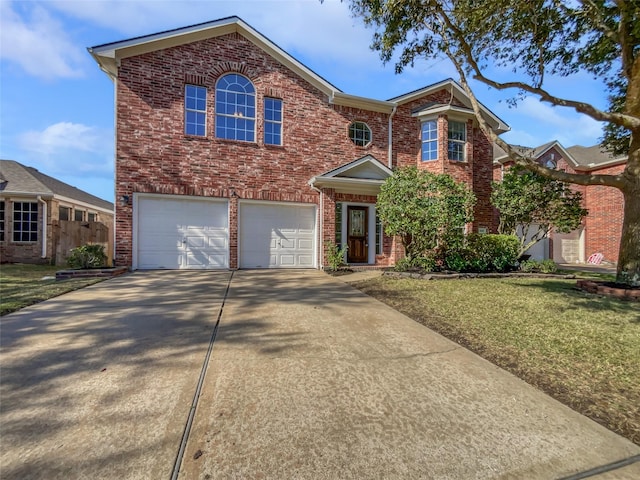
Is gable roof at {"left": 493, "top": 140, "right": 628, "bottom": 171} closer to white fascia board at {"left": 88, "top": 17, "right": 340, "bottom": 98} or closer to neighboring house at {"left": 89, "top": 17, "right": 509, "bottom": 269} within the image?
neighboring house at {"left": 89, "top": 17, "right": 509, "bottom": 269}

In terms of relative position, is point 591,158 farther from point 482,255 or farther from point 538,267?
point 482,255

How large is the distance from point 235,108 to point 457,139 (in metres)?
8.75

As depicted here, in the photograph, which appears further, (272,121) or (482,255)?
(272,121)

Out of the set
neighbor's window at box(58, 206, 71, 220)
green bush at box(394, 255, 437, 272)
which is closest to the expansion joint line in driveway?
green bush at box(394, 255, 437, 272)

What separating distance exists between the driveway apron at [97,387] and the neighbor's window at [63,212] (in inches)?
521

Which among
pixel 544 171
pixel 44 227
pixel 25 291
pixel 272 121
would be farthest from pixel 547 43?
pixel 44 227

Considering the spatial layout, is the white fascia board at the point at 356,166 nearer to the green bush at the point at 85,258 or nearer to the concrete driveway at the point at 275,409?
the green bush at the point at 85,258

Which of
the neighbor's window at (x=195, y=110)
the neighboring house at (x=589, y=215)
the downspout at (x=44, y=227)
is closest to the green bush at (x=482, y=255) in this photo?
the neighboring house at (x=589, y=215)

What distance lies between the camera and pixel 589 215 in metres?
18.7

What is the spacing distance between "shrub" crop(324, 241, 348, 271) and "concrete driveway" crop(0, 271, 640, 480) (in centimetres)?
632

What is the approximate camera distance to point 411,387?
270 cm

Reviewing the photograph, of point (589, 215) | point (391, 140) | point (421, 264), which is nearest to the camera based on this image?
point (421, 264)

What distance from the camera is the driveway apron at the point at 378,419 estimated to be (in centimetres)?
181

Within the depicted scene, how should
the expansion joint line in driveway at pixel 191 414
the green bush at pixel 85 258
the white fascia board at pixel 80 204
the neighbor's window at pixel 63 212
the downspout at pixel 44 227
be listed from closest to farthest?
the expansion joint line in driveway at pixel 191 414 < the green bush at pixel 85 258 < the downspout at pixel 44 227 < the white fascia board at pixel 80 204 < the neighbor's window at pixel 63 212
